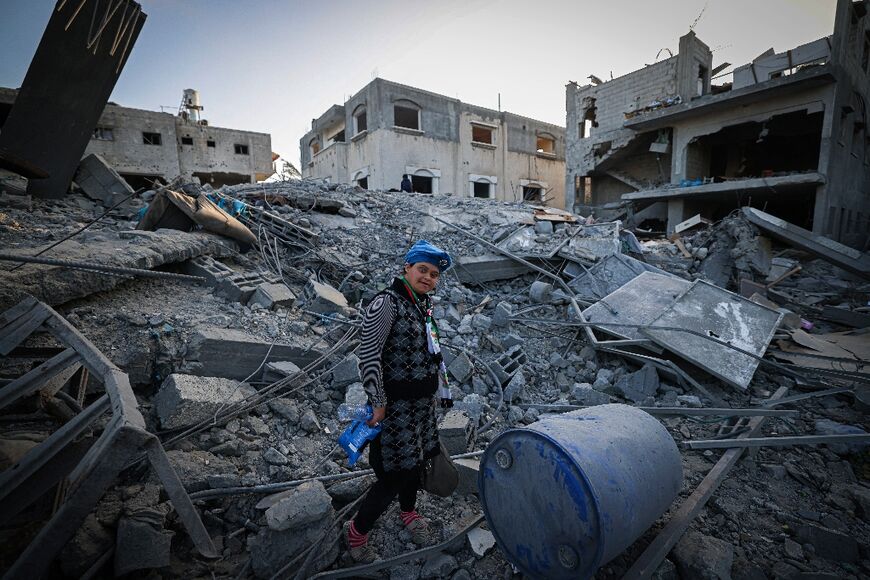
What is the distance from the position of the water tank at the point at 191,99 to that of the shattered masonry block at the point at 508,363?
82.9 feet

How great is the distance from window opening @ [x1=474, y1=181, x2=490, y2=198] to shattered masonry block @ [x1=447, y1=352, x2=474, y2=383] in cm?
1699

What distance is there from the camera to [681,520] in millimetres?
2201

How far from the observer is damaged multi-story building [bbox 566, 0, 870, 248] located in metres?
10.5

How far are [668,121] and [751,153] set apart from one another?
4.75 metres

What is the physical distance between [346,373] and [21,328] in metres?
2.29

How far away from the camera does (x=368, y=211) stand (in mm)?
9258

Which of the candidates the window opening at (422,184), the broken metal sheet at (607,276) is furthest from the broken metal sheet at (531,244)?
the window opening at (422,184)

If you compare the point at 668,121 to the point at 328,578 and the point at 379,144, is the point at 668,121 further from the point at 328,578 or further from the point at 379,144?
the point at 328,578

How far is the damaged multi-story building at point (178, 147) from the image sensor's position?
17.8 metres

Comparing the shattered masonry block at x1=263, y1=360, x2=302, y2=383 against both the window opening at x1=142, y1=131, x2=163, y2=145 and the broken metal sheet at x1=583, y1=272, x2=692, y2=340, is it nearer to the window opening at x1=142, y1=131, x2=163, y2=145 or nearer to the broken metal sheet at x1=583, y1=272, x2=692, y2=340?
the broken metal sheet at x1=583, y1=272, x2=692, y2=340

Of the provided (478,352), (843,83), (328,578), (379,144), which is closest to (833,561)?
(328,578)

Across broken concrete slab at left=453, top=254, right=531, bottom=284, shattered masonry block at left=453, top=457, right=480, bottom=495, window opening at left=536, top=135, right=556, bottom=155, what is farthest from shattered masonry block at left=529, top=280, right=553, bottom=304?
window opening at left=536, top=135, right=556, bottom=155

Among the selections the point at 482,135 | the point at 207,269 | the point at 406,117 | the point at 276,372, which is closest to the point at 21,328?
the point at 276,372

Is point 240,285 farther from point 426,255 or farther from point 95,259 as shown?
point 426,255
